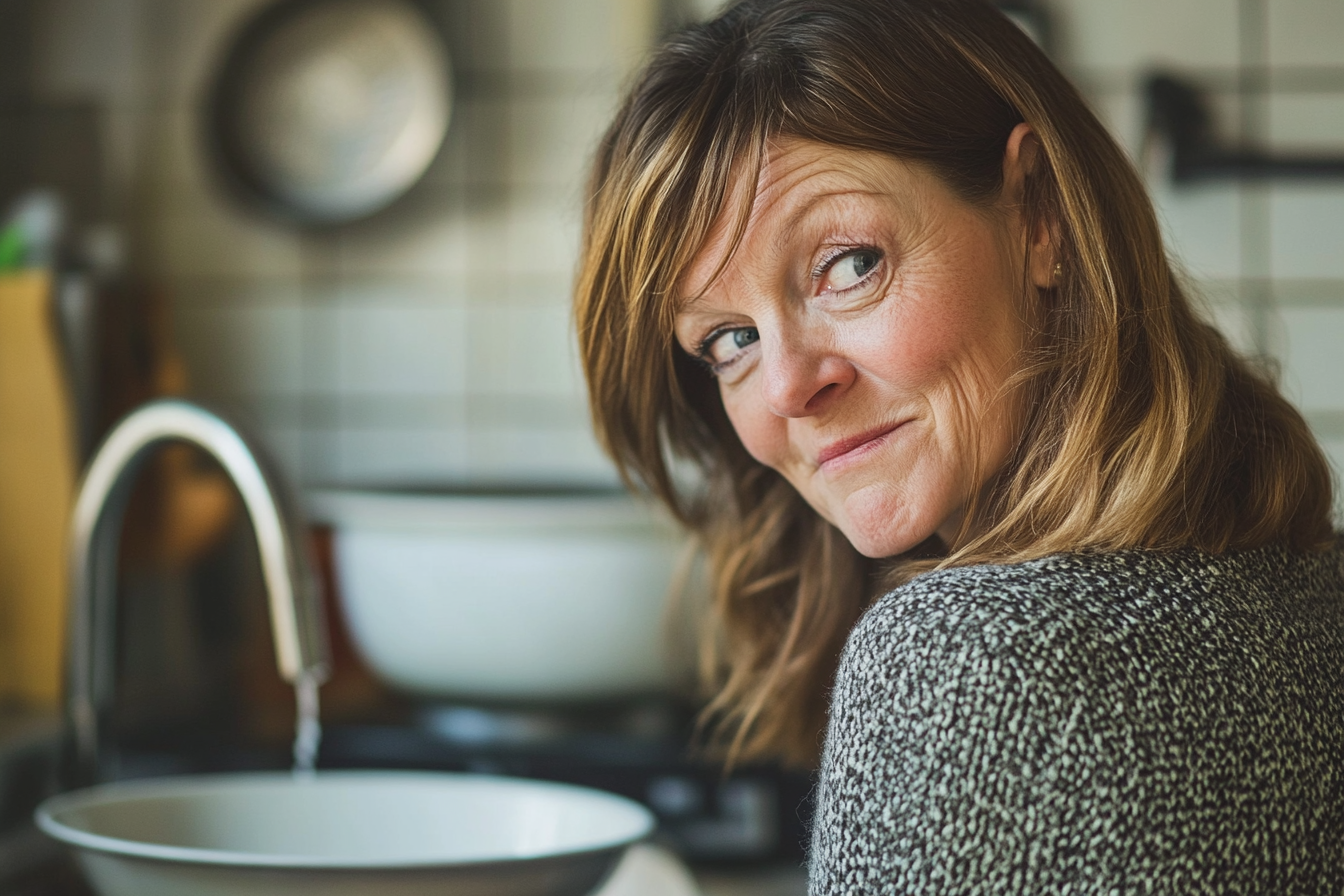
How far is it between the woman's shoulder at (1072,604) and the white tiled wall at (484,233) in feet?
3.79

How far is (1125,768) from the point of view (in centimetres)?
45

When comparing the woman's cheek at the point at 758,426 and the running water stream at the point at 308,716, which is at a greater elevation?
the woman's cheek at the point at 758,426

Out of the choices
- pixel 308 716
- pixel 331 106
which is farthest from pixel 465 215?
pixel 308 716

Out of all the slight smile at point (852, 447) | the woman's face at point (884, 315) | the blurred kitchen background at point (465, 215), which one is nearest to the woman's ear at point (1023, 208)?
the woman's face at point (884, 315)

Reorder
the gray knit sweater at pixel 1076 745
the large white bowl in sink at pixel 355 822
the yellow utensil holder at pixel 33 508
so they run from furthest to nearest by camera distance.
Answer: the yellow utensil holder at pixel 33 508, the large white bowl in sink at pixel 355 822, the gray knit sweater at pixel 1076 745

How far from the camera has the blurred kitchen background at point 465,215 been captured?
161 centimetres

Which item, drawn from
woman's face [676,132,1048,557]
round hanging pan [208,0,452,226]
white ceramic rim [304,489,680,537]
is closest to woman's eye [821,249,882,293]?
woman's face [676,132,1048,557]

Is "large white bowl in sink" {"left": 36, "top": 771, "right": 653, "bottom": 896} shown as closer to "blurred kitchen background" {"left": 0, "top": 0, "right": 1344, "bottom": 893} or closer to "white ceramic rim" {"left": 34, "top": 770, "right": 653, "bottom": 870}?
"white ceramic rim" {"left": 34, "top": 770, "right": 653, "bottom": 870}

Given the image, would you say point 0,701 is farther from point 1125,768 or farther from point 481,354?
point 1125,768

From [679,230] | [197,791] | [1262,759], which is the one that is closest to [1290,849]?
[1262,759]

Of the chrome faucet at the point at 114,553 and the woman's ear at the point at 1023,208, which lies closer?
the woman's ear at the point at 1023,208

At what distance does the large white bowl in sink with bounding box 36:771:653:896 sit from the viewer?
72 cm

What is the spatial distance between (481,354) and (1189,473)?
1215 mm

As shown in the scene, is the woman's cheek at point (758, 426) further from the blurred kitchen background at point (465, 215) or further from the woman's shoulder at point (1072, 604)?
the blurred kitchen background at point (465, 215)
